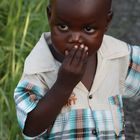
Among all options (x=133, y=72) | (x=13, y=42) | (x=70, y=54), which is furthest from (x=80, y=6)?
(x=13, y=42)

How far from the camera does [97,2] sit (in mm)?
2117

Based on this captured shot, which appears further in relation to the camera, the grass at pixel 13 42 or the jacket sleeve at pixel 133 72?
the grass at pixel 13 42

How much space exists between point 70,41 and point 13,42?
71.0 inches

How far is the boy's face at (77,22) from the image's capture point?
2.07m

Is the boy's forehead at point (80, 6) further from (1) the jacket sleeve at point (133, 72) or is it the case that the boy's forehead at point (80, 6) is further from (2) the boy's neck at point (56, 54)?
(1) the jacket sleeve at point (133, 72)

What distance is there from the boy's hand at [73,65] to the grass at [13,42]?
4.08ft

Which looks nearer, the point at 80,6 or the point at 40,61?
the point at 80,6

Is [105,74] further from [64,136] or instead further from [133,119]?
[133,119]

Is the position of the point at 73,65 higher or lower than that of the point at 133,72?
higher

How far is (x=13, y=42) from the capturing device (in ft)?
12.6

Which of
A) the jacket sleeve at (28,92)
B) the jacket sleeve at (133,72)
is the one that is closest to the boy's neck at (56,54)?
the jacket sleeve at (28,92)

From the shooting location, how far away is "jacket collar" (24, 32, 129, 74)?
229 centimetres

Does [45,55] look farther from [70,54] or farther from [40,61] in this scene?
[70,54]

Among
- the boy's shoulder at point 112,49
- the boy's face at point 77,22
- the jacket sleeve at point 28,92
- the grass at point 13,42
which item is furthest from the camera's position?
the grass at point 13,42
